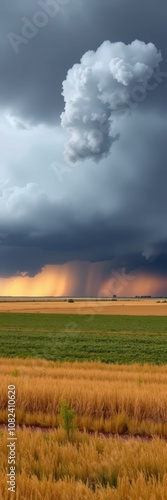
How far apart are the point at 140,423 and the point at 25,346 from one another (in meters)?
29.2

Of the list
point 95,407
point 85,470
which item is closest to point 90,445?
point 85,470


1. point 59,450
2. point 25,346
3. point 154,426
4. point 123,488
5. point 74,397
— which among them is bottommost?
point 123,488

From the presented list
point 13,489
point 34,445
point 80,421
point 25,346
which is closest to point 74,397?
point 80,421

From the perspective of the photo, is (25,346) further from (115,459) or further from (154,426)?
(115,459)

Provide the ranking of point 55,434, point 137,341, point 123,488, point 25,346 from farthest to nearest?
point 137,341 < point 25,346 < point 55,434 < point 123,488

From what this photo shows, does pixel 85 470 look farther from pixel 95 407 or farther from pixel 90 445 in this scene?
pixel 95 407

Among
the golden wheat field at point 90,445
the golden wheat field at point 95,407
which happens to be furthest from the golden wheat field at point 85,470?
the golden wheat field at point 95,407

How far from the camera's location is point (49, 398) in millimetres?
12164

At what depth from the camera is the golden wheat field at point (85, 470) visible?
5.18 meters

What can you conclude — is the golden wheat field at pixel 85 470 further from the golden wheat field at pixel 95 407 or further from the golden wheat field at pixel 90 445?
the golden wheat field at pixel 95 407

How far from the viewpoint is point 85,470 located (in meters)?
6.22

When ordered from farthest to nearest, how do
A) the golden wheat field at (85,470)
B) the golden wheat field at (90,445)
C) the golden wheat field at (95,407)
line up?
the golden wheat field at (95,407)
the golden wheat field at (90,445)
the golden wheat field at (85,470)

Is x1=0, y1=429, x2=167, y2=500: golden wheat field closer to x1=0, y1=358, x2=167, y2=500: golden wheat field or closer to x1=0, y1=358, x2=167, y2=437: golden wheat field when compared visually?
x1=0, y1=358, x2=167, y2=500: golden wheat field

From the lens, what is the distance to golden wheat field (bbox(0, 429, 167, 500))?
17.0 feet
